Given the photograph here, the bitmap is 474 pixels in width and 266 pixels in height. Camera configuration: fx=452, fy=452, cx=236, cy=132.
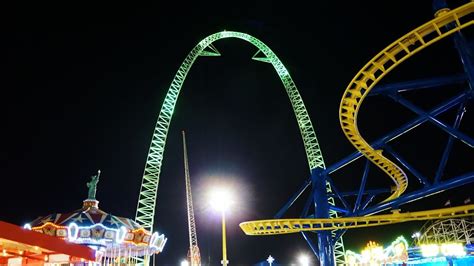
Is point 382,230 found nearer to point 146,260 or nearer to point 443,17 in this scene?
point 146,260

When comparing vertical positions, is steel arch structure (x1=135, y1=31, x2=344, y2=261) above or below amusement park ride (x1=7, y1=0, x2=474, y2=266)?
above

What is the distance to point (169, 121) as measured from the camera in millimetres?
38906

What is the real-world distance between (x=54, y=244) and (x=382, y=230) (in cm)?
4545

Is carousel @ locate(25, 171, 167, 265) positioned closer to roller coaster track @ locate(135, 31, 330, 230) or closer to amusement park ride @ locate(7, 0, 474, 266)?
amusement park ride @ locate(7, 0, 474, 266)

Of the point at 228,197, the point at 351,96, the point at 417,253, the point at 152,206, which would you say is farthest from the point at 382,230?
the point at 351,96

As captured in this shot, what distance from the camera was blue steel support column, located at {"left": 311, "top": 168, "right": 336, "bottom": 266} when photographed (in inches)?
957

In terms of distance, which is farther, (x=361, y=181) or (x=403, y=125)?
(x=361, y=181)

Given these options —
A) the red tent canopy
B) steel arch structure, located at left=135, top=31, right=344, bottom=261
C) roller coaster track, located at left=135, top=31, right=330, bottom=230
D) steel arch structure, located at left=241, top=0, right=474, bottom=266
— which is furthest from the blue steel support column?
the red tent canopy

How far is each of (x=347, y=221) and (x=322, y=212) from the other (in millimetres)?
2507

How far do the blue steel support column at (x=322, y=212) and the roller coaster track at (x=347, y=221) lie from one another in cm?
148

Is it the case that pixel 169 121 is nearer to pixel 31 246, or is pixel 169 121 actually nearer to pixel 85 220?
pixel 85 220

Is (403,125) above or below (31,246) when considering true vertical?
above

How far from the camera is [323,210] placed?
25.0 m

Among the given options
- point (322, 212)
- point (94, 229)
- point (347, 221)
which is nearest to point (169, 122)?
point (322, 212)
